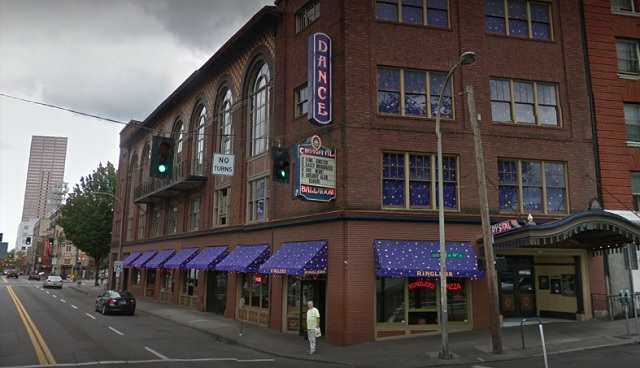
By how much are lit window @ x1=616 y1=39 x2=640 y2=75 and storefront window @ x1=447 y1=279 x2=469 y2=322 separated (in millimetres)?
13640

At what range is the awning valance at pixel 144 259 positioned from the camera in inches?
1489

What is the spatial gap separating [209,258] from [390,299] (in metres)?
12.7

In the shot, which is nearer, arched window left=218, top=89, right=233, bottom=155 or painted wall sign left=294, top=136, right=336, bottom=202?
painted wall sign left=294, top=136, right=336, bottom=202

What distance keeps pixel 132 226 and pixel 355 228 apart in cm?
3539

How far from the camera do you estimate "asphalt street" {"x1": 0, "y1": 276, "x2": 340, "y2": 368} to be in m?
13.5

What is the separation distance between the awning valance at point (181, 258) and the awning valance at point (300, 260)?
11374 mm

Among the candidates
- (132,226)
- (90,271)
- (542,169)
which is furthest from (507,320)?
(90,271)

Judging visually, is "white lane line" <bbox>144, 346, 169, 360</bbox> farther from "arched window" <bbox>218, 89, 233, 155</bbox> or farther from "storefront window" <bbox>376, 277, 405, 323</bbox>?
"arched window" <bbox>218, 89, 233, 155</bbox>

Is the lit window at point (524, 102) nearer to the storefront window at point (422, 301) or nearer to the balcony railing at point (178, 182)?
the storefront window at point (422, 301)

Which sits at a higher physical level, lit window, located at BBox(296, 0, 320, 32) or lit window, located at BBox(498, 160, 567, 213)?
lit window, located at BBox(296, 0, 320, 32)

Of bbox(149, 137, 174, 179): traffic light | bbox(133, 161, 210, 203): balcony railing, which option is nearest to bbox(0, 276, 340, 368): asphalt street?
bbox(149, 137, 174, 179): traffic light

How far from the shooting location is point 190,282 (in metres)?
32.7

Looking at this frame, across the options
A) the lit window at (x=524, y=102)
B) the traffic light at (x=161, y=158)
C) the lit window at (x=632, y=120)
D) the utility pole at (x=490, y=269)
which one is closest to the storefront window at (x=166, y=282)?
the traffic light at (x=161, y=158)

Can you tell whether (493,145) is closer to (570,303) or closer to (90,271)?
(570,303)
